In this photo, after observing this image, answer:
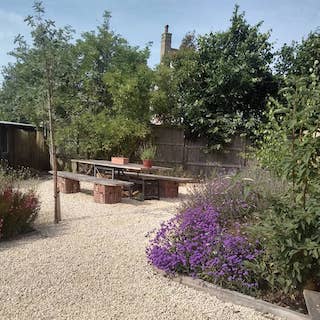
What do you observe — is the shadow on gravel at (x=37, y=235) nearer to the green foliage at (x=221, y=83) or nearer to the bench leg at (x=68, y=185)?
the bench leg at (x=68, y=185)

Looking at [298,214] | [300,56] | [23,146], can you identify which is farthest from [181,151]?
[298,214]

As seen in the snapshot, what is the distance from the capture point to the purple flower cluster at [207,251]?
10.00 feet

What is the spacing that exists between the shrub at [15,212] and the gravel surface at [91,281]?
0.20 metres

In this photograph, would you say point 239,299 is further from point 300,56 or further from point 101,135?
point 300,56

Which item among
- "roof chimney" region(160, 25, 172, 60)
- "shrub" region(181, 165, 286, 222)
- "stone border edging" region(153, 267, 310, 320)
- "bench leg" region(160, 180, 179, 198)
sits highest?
"roof chimney" region(160, 25, 172, 60)

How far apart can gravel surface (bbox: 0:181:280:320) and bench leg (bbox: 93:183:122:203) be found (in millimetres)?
1554

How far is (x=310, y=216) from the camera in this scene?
2523 millimetres

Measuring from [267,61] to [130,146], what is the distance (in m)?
5.16

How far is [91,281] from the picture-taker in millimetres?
3168

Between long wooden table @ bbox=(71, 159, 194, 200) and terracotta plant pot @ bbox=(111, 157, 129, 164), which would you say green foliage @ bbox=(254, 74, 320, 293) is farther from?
terracotta plant pot @ bbox=(111, 157, 129, 164)

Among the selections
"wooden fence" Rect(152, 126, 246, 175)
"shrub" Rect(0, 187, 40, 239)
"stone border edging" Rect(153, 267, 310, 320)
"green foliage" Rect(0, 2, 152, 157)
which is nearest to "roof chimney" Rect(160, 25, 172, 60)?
"green foliage" Rect(0, 2, 152, 157)

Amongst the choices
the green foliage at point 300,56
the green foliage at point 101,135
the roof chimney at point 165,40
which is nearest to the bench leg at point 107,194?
the green foliage at point 101,135

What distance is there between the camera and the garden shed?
34.1 ft

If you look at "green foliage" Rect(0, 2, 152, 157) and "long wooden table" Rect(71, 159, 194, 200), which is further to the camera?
"green foliage" Rect(0, 2, 152, 157)
